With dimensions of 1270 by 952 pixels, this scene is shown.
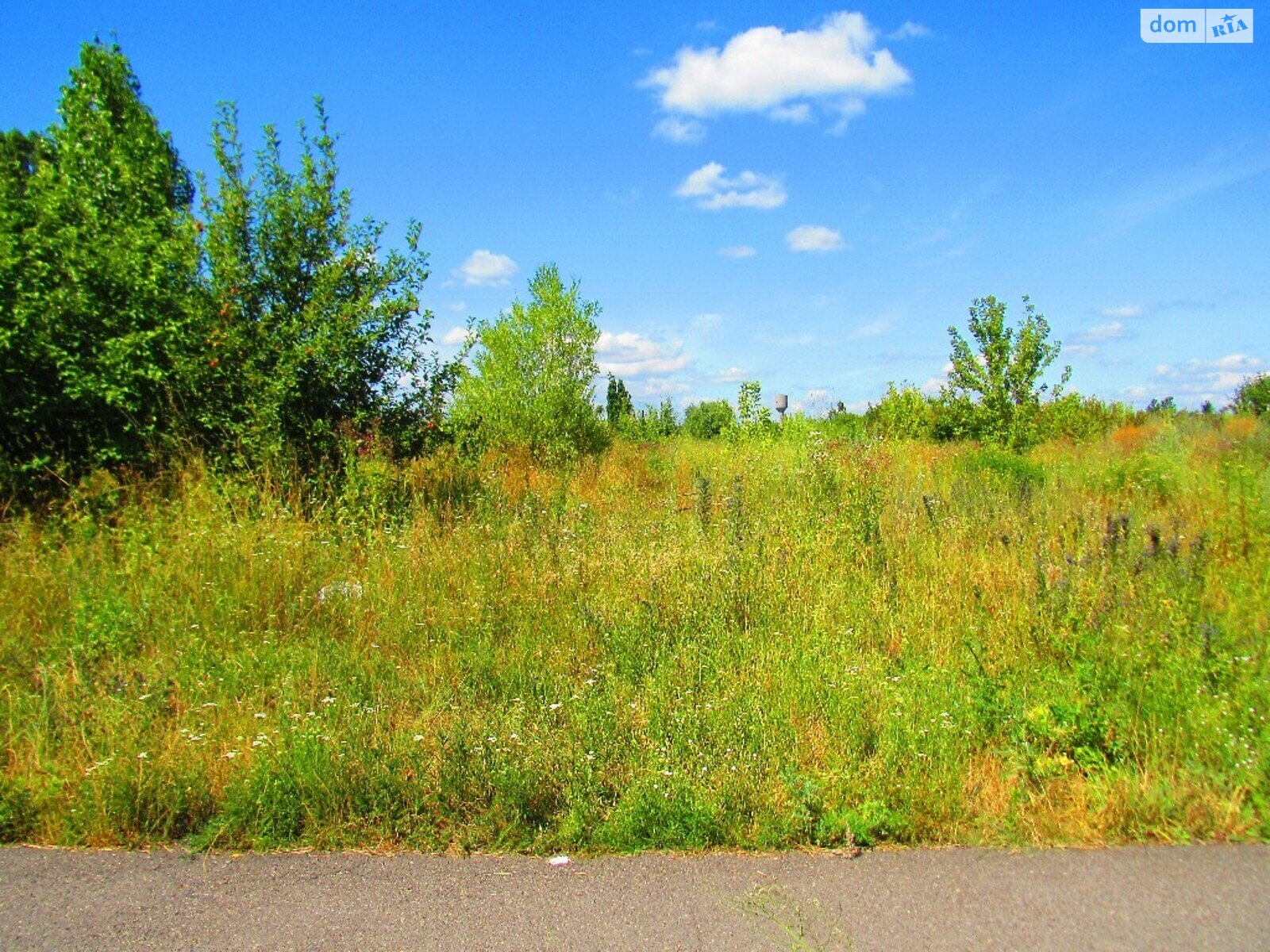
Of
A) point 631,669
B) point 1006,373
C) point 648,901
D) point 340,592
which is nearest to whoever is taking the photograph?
point 648,901

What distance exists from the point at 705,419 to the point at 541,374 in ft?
39.0

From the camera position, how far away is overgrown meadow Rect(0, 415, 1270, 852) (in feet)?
11.3

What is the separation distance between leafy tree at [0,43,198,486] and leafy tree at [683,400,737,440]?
53.2ft

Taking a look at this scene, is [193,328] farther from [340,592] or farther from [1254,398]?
[1254,398]

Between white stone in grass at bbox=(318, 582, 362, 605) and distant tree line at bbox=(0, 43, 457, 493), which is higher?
distant tree line at bbox=(0, 43, 457, 493)

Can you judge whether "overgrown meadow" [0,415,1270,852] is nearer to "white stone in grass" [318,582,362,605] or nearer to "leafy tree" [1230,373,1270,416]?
"white stone in grass" [318,582,362,605]

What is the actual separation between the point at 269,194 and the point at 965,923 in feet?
28.2

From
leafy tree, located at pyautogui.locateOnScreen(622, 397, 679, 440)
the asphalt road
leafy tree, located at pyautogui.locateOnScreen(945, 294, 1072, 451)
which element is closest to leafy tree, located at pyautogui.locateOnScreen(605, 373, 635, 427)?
leafy tree, located at pyautogui.locateOnScreen(622, 397, 679, 440)

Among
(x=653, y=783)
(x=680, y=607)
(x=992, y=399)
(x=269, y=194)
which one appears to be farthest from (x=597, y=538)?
(x=992, y=399)

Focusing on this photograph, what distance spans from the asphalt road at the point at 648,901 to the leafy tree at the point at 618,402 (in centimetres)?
1581

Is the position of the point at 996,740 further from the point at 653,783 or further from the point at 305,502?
the point at 305,502

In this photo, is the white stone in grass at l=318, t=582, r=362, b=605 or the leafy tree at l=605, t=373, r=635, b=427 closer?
the white stone in grass at l=318, t=582, r=362, b=605

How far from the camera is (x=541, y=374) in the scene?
49.1 feet

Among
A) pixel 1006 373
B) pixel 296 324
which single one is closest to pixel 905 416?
pixel 1006 373
